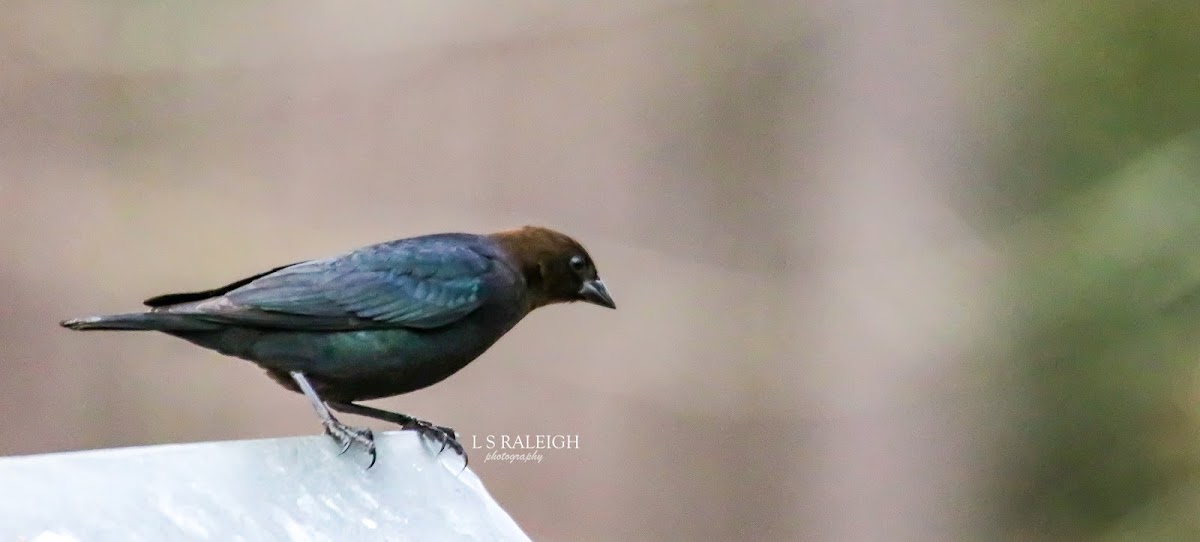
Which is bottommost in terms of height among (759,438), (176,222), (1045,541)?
(1045,541)

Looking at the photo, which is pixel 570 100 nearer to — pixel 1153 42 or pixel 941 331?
pixel 941 331

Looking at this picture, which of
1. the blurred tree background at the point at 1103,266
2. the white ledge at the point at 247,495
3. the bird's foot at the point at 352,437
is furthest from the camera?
the blurred tree background at the point at 1103,266

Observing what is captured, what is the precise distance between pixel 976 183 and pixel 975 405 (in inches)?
34.3

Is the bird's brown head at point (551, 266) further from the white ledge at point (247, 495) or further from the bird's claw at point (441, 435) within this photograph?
the white ledge at point (247, 495)

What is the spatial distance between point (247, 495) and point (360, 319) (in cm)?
92

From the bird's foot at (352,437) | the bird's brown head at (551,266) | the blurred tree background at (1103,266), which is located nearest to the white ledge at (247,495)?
the bird's foot at (352,437)

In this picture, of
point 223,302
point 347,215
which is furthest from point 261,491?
point 347,215

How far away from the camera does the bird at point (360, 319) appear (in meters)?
2.53

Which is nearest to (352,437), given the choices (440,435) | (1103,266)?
(440,435)

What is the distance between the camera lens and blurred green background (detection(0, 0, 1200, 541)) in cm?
488

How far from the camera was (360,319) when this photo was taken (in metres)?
2.63

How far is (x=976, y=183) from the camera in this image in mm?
4910

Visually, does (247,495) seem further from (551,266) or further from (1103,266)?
(1103,266)

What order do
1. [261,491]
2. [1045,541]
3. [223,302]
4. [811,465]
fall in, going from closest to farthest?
[261,491]
[223,302]
[1045,541]
[811,465]
